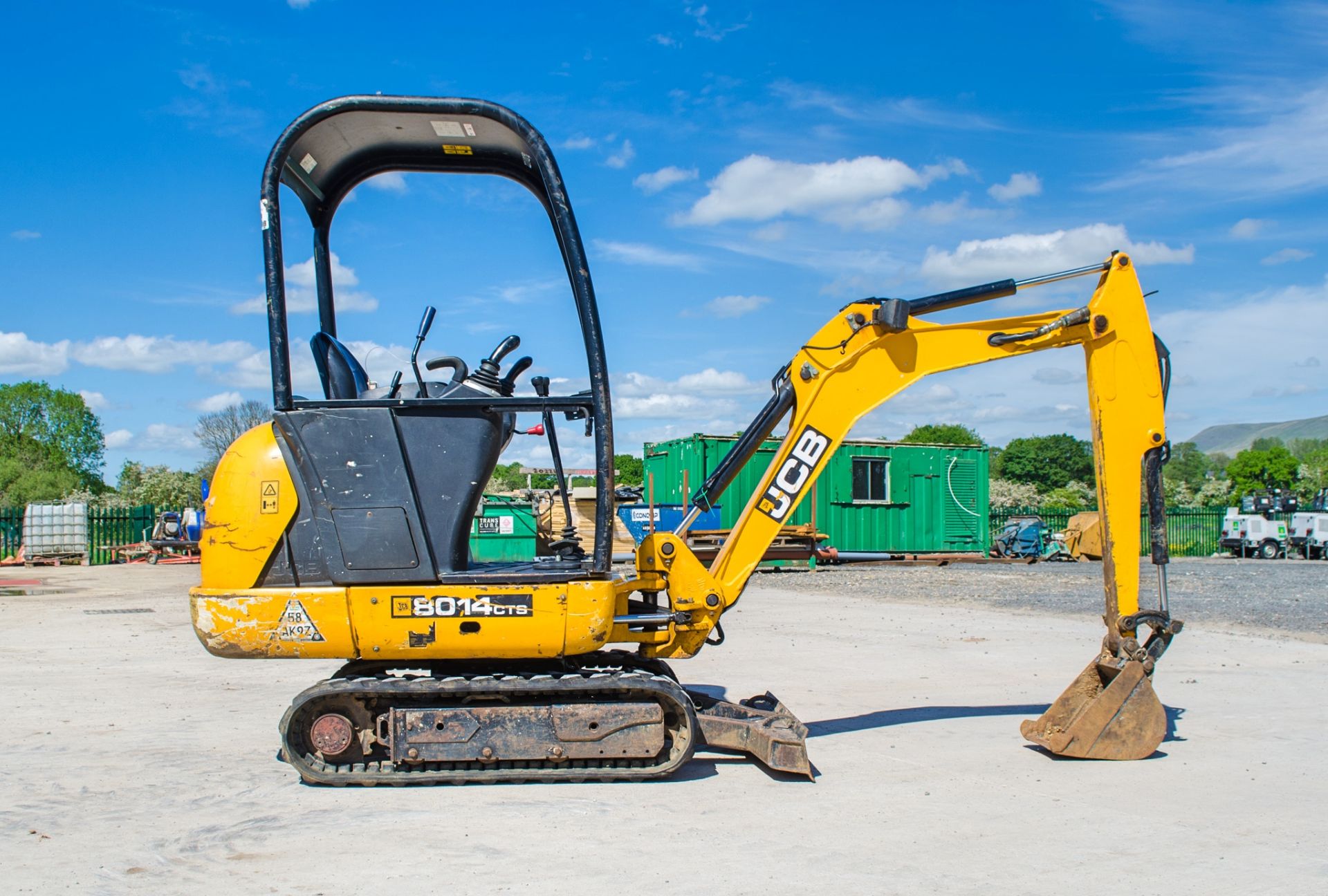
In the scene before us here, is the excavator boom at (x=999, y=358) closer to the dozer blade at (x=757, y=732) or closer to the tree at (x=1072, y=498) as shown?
the dozer blade at (x=757, y=732)

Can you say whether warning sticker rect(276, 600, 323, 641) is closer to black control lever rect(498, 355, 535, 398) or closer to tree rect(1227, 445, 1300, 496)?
black control lever rect(498, 355, 535, 398)

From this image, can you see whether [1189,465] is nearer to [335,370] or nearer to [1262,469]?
[1262,469]

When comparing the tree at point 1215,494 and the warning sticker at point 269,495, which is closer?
the warning sticker at point 269,495

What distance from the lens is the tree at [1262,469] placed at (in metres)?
70.4

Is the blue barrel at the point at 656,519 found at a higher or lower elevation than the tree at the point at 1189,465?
lower

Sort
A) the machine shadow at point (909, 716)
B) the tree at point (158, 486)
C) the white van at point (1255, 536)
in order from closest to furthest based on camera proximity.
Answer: the machine shadow at point (909, 716) < the white van at point (1255, 536) < the tree at point (158, 486)

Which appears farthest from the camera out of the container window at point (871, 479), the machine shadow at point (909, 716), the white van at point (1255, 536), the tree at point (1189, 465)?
the tree at point (1189, 465)

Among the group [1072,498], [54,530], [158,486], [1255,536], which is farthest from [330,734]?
[1072,498]

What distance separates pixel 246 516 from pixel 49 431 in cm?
6814

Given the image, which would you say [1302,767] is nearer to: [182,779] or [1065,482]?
[182,779]

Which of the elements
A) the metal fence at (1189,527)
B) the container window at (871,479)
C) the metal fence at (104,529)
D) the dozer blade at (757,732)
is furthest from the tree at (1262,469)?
the dozer blade at (757,732)

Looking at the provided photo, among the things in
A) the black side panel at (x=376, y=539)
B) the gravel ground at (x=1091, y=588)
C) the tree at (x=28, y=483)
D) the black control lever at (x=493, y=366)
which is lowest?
the gravel ground at (x=1091, y=588)

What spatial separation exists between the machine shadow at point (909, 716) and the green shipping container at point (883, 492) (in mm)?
17096

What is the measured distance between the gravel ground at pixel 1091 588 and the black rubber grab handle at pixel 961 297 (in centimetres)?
629
